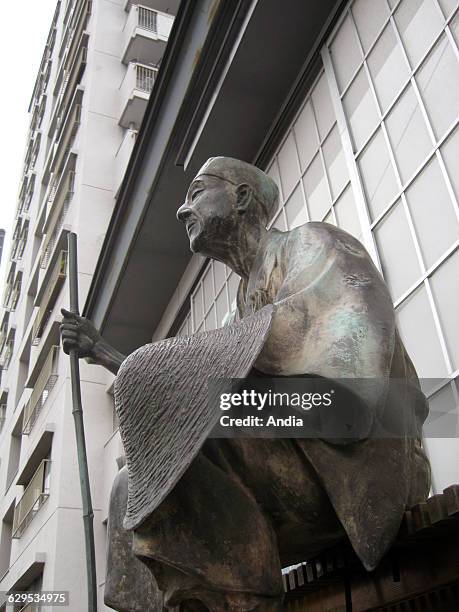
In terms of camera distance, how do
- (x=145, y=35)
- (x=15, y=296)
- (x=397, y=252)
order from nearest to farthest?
(x=397, y=252)
(x=145, y=35)
(x=15, y=296)

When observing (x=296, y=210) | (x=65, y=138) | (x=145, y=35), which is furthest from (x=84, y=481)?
(x=65, y=138)

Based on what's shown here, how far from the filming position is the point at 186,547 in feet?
5.04

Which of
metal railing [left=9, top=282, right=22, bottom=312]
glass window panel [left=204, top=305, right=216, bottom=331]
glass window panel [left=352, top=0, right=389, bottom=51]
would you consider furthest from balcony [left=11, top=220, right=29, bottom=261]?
glass window panel [left=352, top=0, right=389, bottom=51]

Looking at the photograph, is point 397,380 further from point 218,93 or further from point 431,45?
point 218,93

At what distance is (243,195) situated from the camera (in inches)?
93.4

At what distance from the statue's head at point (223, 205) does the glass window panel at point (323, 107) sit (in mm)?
2911

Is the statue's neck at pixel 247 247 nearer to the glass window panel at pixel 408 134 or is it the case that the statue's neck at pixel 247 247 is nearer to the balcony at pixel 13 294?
the glass window panel at pixel 408 134

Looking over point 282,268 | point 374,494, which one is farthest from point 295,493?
point 282,268

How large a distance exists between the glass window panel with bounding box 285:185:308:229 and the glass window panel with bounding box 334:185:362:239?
0.48m

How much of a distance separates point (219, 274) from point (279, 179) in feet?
5.02

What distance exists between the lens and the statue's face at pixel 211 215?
7.61ft

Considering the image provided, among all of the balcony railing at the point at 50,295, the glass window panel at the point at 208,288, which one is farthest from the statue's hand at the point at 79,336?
the balcony railing at the point at 50,295

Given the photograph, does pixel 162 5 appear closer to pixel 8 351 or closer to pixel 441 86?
pixel 8 351

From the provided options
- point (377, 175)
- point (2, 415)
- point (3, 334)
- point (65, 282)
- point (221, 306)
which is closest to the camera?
point (377, 175)
